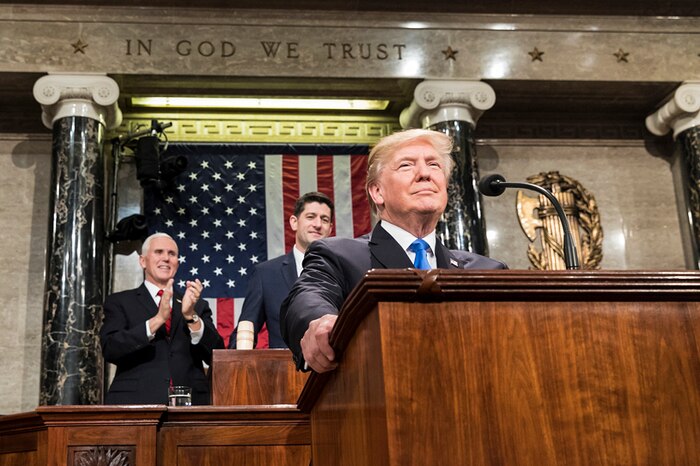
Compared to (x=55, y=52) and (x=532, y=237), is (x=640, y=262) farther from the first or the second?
(x=55, y=52)

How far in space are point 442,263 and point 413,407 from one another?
1.33 meters

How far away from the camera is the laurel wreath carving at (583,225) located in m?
9.03

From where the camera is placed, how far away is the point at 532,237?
9094 mm

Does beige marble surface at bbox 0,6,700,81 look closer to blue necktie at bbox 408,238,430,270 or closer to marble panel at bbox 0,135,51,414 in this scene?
marble panel at bbox 0,135,51,414

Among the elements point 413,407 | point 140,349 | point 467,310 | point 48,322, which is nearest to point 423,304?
point 467,310

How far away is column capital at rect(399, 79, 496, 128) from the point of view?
8.32 metres

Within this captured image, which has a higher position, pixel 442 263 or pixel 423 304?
pixel 442 263

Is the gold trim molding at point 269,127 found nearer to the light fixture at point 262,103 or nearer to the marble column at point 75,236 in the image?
the light fixture at point 262,103

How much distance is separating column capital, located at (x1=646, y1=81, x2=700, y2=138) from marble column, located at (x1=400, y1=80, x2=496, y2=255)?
1.79 m

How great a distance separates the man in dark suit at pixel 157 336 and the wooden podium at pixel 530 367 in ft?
12.8

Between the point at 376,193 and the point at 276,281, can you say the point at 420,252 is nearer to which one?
the point at 376,193

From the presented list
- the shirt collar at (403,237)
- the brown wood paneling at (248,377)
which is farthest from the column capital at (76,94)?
the shirt collar at (403,237)

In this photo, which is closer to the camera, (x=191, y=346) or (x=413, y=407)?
(x=413, y=407)

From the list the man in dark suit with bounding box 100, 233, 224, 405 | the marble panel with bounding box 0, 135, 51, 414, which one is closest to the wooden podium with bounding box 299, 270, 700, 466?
the man in dark suit with bounding box 100, 233, 224, 405
